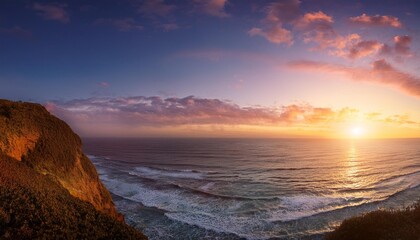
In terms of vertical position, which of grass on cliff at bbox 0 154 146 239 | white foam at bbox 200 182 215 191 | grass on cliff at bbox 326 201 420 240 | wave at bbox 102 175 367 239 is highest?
grass on cliff at bbox 0 154 146 239

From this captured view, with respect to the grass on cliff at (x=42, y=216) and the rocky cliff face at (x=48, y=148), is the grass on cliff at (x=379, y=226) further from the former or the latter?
the rocky cliff face at (x=48, y=148)

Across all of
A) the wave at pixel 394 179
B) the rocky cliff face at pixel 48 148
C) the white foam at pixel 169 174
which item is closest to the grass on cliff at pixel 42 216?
the rocky cliff face at pixel 48 148

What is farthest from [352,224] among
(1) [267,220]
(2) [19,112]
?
(2) [19,112]

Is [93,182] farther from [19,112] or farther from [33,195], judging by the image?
[33,195]

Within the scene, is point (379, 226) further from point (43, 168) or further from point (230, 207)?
point (43, 168)

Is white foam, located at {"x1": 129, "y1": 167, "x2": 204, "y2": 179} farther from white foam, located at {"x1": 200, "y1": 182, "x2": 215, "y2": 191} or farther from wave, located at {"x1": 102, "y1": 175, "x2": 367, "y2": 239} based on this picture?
wave, located at {"x1": 102, "y1": 175, "x2": 367, "y2": 239}

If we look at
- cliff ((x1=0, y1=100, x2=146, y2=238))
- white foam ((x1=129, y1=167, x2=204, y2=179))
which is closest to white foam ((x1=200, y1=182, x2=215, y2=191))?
white foam ((x1=129, y1=167, x2=204, y2=179))
